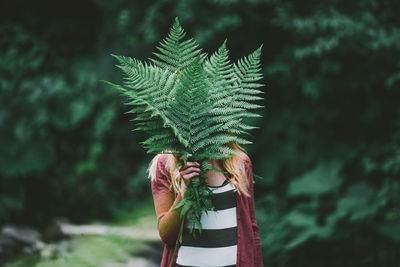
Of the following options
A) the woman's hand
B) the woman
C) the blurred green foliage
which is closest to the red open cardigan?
the woman

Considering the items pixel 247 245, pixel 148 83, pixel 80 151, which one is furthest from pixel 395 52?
pixel 80 151

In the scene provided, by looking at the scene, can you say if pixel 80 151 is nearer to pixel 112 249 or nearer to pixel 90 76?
pixel 90 76

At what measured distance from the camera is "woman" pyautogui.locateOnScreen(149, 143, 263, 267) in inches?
76.0

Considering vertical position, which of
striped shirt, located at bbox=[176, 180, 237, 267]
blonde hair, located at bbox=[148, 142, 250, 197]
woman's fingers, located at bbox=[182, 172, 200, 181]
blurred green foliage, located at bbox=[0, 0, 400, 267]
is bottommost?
striped shirt, located at bbox=[176, 180, 237, 267]

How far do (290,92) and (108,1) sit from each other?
3306mm

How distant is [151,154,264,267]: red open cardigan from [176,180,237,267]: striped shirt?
0.14 feet

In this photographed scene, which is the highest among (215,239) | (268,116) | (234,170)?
(268,116)

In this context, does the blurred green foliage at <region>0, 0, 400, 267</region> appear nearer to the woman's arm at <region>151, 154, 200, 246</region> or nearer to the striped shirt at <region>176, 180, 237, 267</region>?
the striped shirt at <region>176, 180, 237, 267</region>

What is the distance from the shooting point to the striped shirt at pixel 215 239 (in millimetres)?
1934

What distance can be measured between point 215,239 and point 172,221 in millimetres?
256

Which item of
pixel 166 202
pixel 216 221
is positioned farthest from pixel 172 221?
pixel 216 221

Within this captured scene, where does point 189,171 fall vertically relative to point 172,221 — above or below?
above

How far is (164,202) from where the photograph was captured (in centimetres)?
196

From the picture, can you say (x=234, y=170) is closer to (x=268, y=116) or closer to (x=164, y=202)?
(x=164, y=202)
